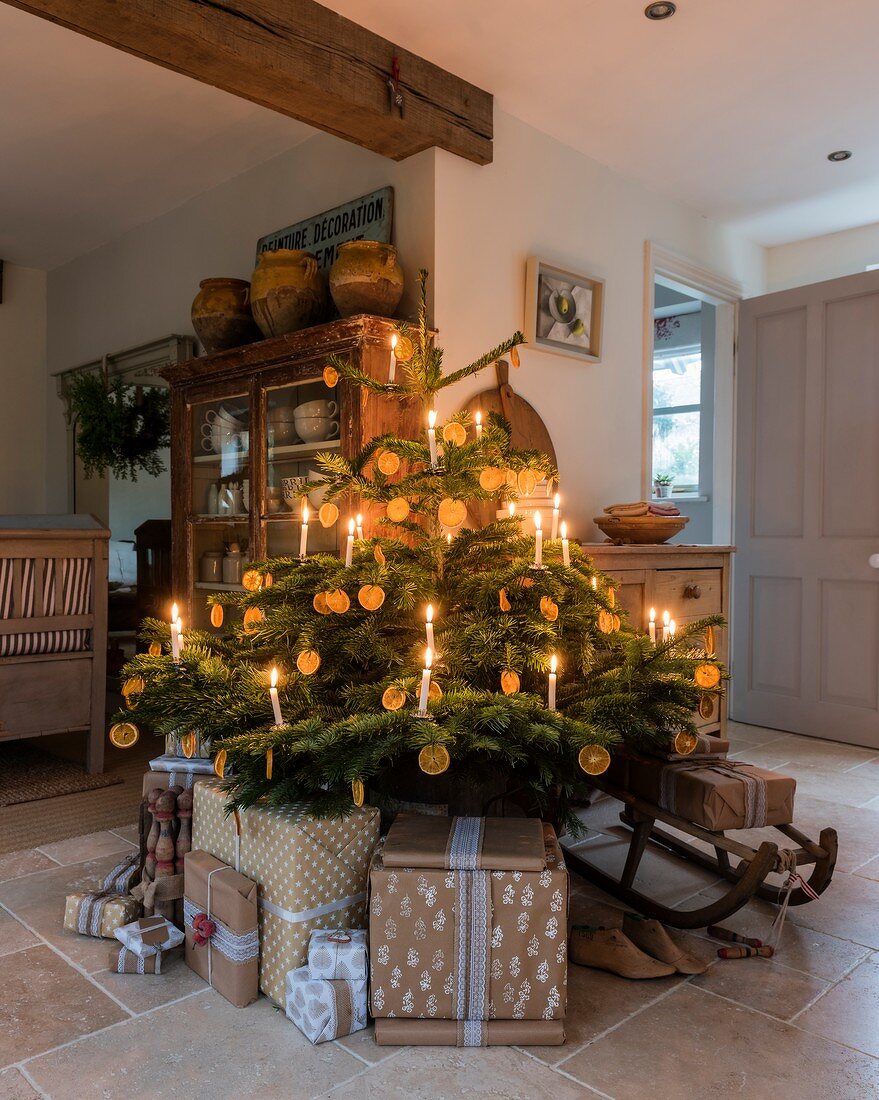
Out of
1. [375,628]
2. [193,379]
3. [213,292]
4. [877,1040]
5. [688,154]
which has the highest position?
[688,154]

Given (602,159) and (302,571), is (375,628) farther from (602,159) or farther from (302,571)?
(602,159)

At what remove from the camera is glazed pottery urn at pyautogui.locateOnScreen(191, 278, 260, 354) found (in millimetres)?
3090

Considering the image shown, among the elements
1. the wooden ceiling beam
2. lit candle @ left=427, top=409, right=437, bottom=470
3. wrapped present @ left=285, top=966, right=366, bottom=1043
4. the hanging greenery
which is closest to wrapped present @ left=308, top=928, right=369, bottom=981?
wrapped present @ left=285, top=966, right=366, bottom=1043

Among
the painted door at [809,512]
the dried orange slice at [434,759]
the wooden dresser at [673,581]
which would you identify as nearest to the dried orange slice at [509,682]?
the dried orange slice at [434,759]

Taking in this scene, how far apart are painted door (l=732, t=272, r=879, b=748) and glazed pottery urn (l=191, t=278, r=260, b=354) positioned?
2.40 metres

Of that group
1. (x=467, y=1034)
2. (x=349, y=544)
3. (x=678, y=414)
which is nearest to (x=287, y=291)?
(x=349, y=544)

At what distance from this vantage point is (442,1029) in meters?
1.50

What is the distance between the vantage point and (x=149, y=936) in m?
1.72

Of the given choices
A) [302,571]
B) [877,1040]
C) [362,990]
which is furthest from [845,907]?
[302,571]

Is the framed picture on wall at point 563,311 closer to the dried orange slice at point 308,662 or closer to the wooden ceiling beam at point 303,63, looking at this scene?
the wooden ceiling beam at point 303,63

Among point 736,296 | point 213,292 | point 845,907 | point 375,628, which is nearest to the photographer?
point 375,628

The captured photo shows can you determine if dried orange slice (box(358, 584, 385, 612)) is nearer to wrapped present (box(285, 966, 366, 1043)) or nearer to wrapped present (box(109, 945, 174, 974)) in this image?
wrapped present (box(285, 966, 366, 1043))

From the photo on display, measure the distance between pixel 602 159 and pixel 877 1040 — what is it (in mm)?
3087

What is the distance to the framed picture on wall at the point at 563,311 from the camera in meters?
3.16
